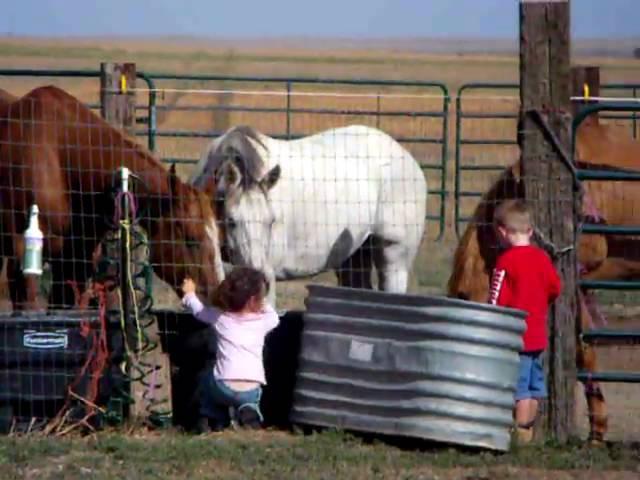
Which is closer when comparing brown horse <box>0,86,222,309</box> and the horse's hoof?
the horse's hoof

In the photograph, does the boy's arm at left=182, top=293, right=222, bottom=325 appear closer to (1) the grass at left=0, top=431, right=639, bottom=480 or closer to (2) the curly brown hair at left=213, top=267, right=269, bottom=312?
(2) the curly brown hair at left=213, top=267, right=269, bottom=312

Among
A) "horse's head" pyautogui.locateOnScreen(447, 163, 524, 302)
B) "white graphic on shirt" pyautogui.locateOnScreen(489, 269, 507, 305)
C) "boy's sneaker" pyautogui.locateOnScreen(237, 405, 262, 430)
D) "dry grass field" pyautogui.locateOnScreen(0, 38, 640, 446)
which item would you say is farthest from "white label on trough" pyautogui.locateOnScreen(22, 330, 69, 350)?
"dry grass field" pyautogui.locateOnScreen(0, 38, 640, 446)

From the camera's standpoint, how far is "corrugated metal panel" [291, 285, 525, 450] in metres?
6.59

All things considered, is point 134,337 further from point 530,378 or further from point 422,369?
point 530,378

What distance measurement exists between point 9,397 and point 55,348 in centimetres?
30

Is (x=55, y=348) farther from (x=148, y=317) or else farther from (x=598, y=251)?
(x=598, y=251)

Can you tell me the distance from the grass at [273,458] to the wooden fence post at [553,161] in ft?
1.27

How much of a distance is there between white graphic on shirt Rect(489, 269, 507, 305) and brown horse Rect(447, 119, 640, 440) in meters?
0.62

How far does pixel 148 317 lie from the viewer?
730 centimetres

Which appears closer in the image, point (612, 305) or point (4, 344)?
point (4, 344)

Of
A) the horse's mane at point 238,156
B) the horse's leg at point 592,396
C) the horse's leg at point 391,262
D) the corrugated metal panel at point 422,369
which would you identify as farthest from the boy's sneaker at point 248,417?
the horse's leg at point 391,262

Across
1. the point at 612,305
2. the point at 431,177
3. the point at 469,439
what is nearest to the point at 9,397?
the point at 469,439

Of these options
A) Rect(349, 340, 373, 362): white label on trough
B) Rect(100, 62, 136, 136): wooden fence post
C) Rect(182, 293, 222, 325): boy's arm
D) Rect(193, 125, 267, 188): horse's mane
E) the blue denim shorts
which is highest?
Rect(100, 62, 136, 136): wooden fence post

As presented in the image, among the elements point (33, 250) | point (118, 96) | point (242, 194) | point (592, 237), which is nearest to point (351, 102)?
point (118, 96)
